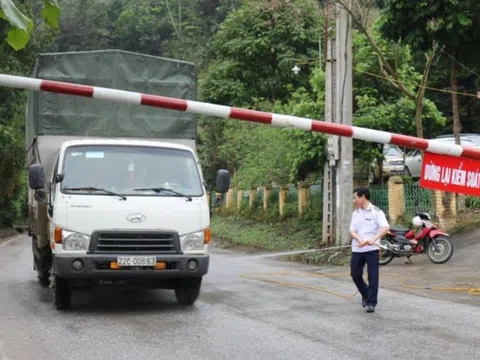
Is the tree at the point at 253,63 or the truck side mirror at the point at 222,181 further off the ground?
the tree at the point at 253,63

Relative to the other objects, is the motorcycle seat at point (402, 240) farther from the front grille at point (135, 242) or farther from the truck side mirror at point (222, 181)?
the front grille at point (135, 242)

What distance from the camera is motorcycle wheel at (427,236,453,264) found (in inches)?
684

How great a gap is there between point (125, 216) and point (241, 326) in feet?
6.87

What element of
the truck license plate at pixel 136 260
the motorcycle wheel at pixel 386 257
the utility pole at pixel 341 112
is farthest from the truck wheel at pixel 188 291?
the utility pole at pixel 341 112

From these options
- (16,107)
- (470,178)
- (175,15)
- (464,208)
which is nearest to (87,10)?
(175,15)

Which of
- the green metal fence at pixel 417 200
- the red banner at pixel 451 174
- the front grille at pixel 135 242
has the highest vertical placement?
the red banner at pixel 451 174

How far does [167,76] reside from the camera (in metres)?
13.4

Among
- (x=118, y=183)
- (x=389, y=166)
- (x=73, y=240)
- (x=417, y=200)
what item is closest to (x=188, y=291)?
(x=118, y=183)

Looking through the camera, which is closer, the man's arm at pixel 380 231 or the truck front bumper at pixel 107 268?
the truck front bumper at pixel 107 268

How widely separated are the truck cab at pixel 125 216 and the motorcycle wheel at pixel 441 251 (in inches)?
286

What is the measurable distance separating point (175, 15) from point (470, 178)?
59741mm

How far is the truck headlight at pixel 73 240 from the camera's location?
10.7 meters

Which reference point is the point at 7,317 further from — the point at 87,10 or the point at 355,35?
the point at 87,10

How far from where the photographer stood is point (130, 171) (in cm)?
1150
